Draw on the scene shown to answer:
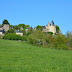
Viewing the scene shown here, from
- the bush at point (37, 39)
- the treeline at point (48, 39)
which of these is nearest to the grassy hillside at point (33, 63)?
the treeline at point (48, 39)

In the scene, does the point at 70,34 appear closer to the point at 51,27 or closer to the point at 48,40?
the point at 48,40

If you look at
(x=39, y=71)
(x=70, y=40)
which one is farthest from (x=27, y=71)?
(x=70, y=40)

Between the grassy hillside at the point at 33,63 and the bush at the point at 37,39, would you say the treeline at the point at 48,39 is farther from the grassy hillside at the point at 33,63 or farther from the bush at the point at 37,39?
the grassy hillside at the point at 33,63

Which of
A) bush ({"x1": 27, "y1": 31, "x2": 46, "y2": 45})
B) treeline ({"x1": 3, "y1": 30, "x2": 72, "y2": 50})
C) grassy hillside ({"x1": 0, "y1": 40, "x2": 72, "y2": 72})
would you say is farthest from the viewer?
bush ({"x1": 27, "y1": 31, "x2": 46, "y2": 45})

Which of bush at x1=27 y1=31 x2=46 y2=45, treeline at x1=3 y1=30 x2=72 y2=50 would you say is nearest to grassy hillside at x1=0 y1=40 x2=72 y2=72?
treeline at x1=3 y1=30 x2=72 y2=50

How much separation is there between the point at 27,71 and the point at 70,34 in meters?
40.3

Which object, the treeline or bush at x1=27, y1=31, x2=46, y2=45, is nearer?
the treeline

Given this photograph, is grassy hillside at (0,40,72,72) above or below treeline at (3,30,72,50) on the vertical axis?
below

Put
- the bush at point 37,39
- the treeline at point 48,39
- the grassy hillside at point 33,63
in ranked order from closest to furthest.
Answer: the grassy hillside at point 33,63, the treeline at point 48,39, the bush at point 37,39

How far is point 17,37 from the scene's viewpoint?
6053cm

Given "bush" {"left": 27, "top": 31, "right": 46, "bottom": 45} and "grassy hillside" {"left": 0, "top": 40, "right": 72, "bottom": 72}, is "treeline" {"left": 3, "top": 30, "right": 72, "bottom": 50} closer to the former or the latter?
"bush" {"left": 27, "top": 31, "right": 46, "bottom": 45}

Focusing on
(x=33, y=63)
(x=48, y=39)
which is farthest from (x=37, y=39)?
(x=33, y=63)

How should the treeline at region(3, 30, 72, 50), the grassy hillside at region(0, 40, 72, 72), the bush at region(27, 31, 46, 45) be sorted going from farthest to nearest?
the bush at region(27, 31, 46, 45)
the treeline at region(3, 30, 72, 50)
the grassy hillside at region(0, 40, 72, 72)

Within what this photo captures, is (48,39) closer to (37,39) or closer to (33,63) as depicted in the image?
(37,39)
